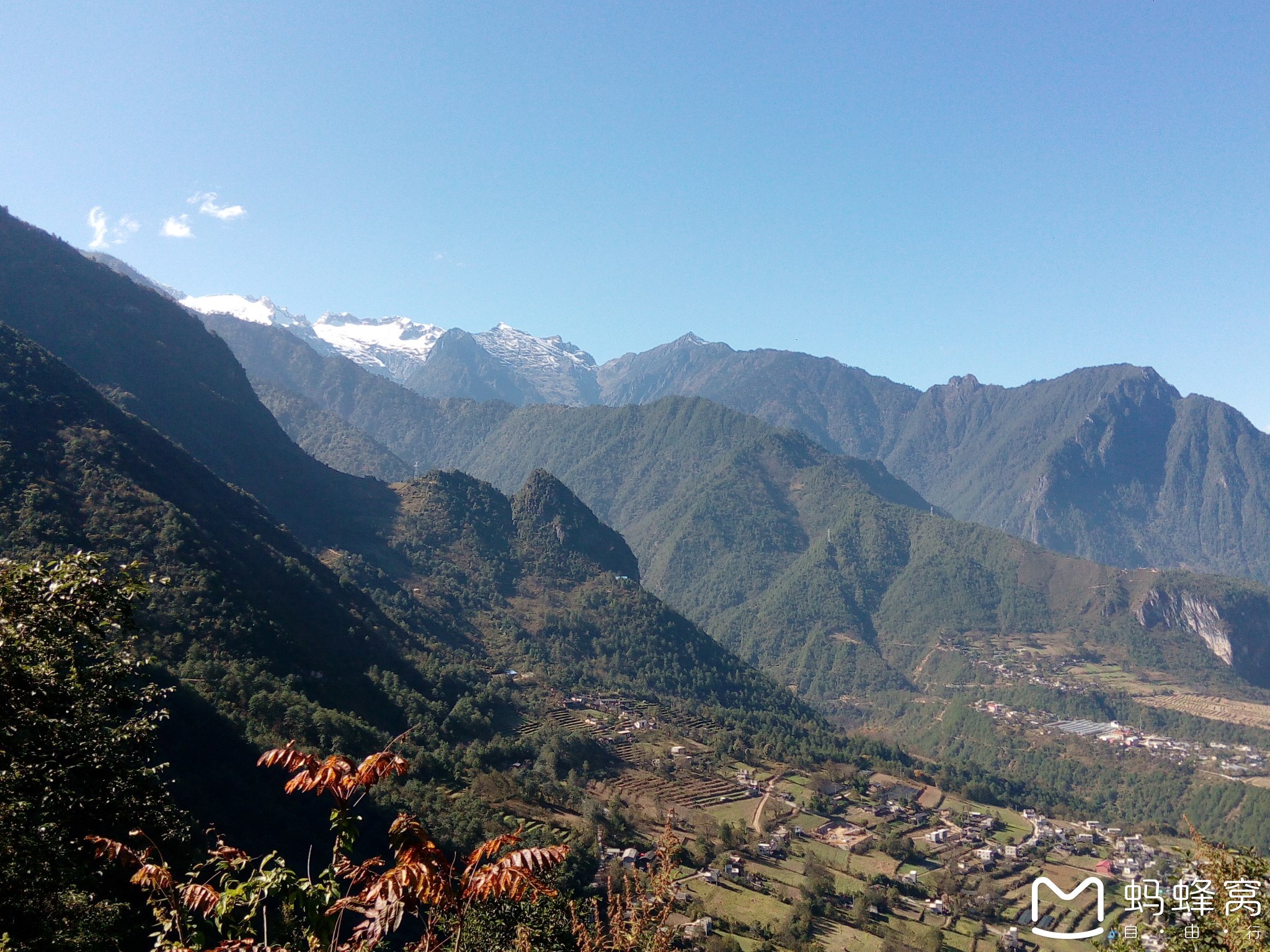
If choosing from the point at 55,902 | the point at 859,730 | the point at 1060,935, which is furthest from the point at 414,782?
the point at 859,730

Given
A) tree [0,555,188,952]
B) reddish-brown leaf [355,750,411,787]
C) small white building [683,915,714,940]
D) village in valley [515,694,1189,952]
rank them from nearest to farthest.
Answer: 1. reddish-brown leaf [355,750,411,787]
2. tree [0,555,188,952]
3. small white building [683,915,714,940]
4. village in valley [515,694,1189,952]

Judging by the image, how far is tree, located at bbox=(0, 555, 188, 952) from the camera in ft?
30.9

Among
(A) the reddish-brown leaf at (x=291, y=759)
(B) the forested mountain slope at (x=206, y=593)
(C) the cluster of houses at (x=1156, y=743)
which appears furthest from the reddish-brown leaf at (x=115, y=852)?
(C) the cluster of houses at (x=1156, y=743)

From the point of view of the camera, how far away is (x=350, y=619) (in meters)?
83.2

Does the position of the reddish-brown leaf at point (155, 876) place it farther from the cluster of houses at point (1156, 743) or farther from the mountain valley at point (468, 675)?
the cluster of houses at point (1156, 743)

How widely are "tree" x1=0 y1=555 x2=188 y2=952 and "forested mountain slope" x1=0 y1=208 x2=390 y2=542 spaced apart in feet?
402

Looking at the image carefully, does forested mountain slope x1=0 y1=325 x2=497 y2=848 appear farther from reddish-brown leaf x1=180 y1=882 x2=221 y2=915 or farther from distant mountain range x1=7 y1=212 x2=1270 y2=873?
reddish-brown leaf x1=180 y1=882 x2=221 y2=915

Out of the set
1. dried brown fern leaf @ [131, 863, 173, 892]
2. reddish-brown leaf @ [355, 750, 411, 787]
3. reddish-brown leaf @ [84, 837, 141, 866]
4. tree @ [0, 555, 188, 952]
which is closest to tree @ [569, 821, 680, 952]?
reddish-brown leaf @ [355, 750, 411, 787]

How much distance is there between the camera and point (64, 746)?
10.4 metres

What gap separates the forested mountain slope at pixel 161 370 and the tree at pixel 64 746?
122649 mm

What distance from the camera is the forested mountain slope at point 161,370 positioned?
394ft

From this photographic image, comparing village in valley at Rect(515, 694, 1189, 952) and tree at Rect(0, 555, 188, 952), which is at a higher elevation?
tree at Rect(0, 555, 188, 952)

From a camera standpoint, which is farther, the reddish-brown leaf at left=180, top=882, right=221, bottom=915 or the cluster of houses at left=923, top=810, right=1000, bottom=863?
Result: the cluster of houses at left=923, top=810, right=1000, bottom=863

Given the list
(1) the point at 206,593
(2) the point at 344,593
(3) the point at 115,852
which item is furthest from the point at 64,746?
(2) the point at 344,593
